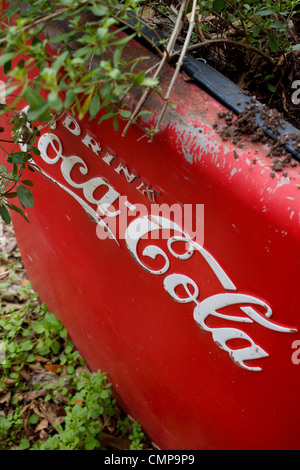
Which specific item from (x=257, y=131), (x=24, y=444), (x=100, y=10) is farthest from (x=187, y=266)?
(x=24, y=444)

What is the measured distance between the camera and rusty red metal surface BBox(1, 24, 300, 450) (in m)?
1.10

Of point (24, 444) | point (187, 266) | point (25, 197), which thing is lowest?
point (24, 444)

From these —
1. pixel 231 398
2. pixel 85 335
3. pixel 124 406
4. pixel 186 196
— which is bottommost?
pixel 124 406

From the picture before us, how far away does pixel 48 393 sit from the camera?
2174 millimetres

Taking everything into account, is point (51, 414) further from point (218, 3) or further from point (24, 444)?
point (218, 3)

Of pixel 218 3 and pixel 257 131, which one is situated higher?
pixel 218 3

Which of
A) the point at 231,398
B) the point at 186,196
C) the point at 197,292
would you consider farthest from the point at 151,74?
the point at 231,398

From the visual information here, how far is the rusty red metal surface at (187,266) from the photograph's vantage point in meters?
1.10

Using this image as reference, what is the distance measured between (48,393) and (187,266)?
1.22 meters

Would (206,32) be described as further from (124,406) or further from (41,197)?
(124,406)

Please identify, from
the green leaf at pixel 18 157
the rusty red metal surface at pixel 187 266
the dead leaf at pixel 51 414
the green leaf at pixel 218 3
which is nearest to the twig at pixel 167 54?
the rusty red metal surface at pixel 187 266

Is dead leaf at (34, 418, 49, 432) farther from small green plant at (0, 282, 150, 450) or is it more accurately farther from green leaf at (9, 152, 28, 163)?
green leaf at (9, 152, 28, 163)
